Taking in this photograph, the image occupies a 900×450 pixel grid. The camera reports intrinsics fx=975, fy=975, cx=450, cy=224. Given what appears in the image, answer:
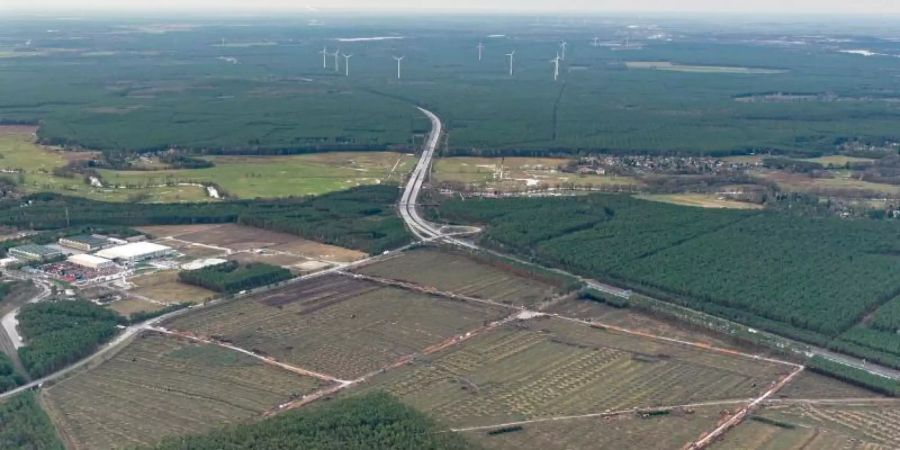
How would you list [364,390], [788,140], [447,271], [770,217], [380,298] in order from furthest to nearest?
[788,140], [770,217], [447,271], [380,298], [364,390]

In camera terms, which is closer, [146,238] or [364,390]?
[364,390]

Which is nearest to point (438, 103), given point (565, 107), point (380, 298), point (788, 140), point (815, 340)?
point (565, 107)

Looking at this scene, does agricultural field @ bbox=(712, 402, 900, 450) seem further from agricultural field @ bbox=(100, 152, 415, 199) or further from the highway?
agricultural field @ bbox=(100, 152, 415, 199)

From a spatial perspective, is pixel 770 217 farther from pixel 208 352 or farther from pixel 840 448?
pixel 208 352

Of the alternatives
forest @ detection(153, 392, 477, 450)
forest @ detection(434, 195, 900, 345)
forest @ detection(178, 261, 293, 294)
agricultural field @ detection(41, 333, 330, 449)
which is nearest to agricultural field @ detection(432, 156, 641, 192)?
forest @ detection(434, 195, 900, 345)

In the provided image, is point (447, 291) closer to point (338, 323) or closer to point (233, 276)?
point (338, 323)
